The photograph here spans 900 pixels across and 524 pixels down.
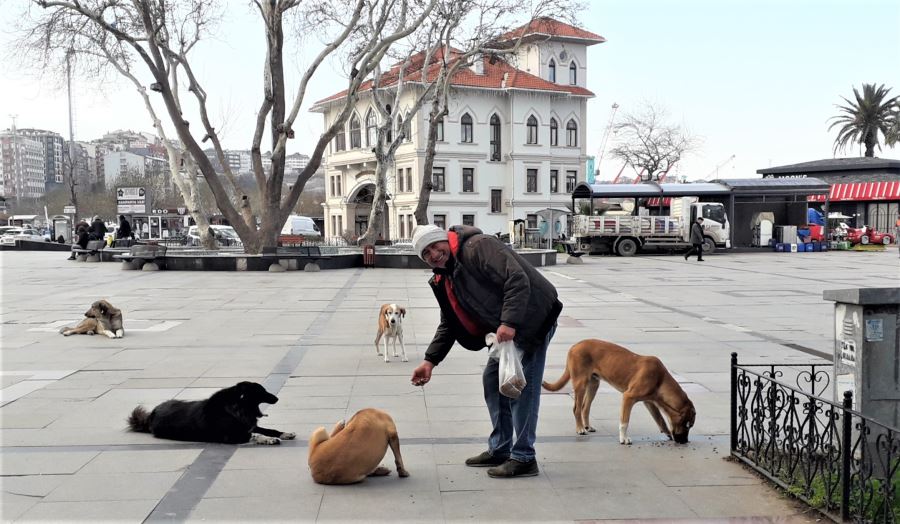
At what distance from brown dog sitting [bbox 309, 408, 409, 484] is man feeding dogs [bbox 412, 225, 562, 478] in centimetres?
41

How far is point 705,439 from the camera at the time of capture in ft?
18.5

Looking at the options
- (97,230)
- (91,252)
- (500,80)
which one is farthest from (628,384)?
(500,80)

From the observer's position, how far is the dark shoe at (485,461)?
497 centimetres

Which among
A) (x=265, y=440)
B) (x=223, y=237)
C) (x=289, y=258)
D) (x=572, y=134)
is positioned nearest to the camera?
(x=265, y=440)

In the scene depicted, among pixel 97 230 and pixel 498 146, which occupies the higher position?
pixel 498 146

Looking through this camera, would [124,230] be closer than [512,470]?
No

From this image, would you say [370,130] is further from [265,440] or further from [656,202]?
[265,440]

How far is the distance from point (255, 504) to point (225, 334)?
23.3ft

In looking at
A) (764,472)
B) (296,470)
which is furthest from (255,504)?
(764,472)

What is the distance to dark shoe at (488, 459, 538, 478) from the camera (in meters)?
4.73

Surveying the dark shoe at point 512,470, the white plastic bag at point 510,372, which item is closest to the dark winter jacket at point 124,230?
the dark shoe at point 512,470

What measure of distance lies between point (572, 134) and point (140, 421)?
55616 mm

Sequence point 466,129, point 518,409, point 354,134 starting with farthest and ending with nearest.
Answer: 1. point 354,134
2. point 466,129
3. point 518,409

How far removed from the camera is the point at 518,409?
15.5 ft
